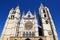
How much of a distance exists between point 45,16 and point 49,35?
864cm

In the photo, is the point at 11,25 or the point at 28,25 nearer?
the point at 28,25

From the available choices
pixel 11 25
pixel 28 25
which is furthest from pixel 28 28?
pixel 11 25

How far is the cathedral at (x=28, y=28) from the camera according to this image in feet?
100

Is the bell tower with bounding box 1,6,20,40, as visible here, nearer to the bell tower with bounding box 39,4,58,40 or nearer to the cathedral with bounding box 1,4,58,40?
the cathedral with bounding box 1,4,58,40

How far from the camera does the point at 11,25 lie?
3562 cm

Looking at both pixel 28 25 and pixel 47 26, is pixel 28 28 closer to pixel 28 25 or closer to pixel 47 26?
pixel 28 25

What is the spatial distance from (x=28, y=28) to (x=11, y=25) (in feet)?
19.3

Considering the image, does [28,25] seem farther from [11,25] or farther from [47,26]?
[47,26]

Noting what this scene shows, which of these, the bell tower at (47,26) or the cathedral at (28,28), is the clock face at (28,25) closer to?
the cathedral at (28,28)

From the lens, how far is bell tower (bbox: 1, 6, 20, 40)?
32625 mm

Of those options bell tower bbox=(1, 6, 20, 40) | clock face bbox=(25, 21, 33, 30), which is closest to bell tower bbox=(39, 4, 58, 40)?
clock face bbox=(25, 21, 33, 30)

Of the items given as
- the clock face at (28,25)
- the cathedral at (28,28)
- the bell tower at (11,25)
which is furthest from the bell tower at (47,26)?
the bell tower at (11,25)

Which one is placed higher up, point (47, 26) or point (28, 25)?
point (28, 25)

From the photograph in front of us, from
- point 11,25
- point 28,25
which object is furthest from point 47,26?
point 11,25
